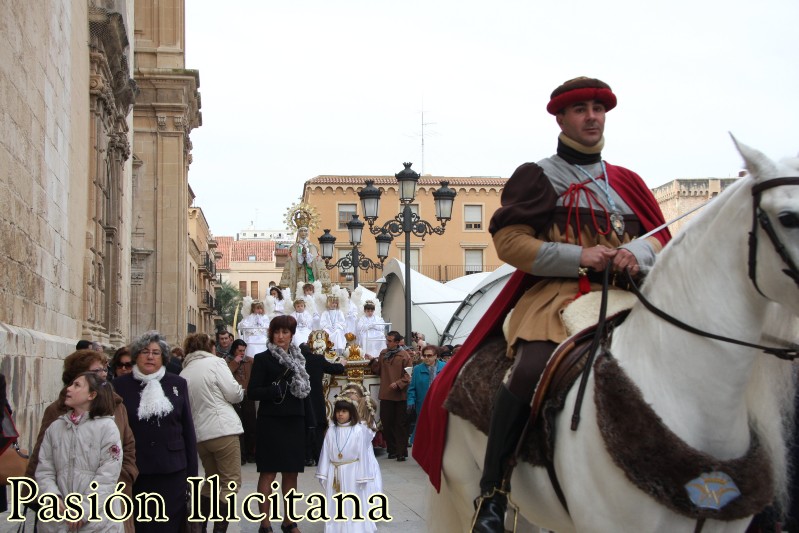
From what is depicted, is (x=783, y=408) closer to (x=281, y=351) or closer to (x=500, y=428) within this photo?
(x=500, y=428)

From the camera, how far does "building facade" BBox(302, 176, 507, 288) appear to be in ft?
254

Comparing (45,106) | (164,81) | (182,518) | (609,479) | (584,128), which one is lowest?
(182,518)

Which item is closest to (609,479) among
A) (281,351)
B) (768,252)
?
(768,252)

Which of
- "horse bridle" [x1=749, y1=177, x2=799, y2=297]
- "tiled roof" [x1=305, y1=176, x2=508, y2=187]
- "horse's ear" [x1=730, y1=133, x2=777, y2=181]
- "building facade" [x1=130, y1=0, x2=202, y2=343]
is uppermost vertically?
"tiled roof" [x1=305, y1=176, x2=508, y2=187]

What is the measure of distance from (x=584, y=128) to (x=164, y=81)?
3216 centimetres

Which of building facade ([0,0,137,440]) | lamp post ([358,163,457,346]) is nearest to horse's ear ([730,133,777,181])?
building facade ([0,0,137,440])

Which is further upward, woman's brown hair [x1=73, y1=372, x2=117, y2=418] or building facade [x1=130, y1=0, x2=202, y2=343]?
building facade [x1=130, y1=0, x2=202, y2=343]

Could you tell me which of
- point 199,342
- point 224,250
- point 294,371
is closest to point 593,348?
point 294,371

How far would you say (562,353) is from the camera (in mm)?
4754

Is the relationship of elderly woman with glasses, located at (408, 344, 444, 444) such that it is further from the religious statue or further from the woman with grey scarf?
the religious statue

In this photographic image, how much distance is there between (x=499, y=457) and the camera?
496 cm

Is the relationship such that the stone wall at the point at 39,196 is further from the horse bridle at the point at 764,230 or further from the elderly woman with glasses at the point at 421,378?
the horse bridle at the point at 764,230

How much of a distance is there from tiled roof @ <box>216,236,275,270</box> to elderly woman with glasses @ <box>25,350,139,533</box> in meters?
116

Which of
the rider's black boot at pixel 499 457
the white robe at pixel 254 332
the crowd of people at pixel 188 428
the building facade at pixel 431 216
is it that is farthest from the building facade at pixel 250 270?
the rider's black boot at pixel 499 457
